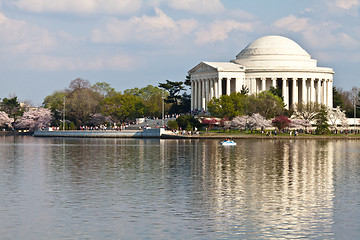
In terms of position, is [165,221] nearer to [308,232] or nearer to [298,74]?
[308,232]

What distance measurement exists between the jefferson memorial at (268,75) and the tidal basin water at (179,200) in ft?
333

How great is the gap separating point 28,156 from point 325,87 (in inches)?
4391

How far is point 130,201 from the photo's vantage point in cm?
3628

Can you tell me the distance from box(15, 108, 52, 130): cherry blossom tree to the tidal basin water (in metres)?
116

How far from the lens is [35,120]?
180125 millimetres

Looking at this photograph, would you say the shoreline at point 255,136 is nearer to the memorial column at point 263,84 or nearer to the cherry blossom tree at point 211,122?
the cherry blossom tree at point 211,122

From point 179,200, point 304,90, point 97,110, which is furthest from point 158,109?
point 179,200

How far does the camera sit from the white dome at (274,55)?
164625 mm

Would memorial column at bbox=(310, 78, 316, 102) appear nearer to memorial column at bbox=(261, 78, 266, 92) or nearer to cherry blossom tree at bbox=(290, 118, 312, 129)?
memorial column at bbox=(261, 78, 266, 92)

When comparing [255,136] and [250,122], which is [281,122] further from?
[255,136]

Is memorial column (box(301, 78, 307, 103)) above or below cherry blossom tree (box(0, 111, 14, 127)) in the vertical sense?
above

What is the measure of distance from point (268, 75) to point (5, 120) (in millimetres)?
75688

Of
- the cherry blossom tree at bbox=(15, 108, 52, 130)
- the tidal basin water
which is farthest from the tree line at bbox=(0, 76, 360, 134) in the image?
the tidal basin water

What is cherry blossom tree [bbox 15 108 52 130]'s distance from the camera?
175m
